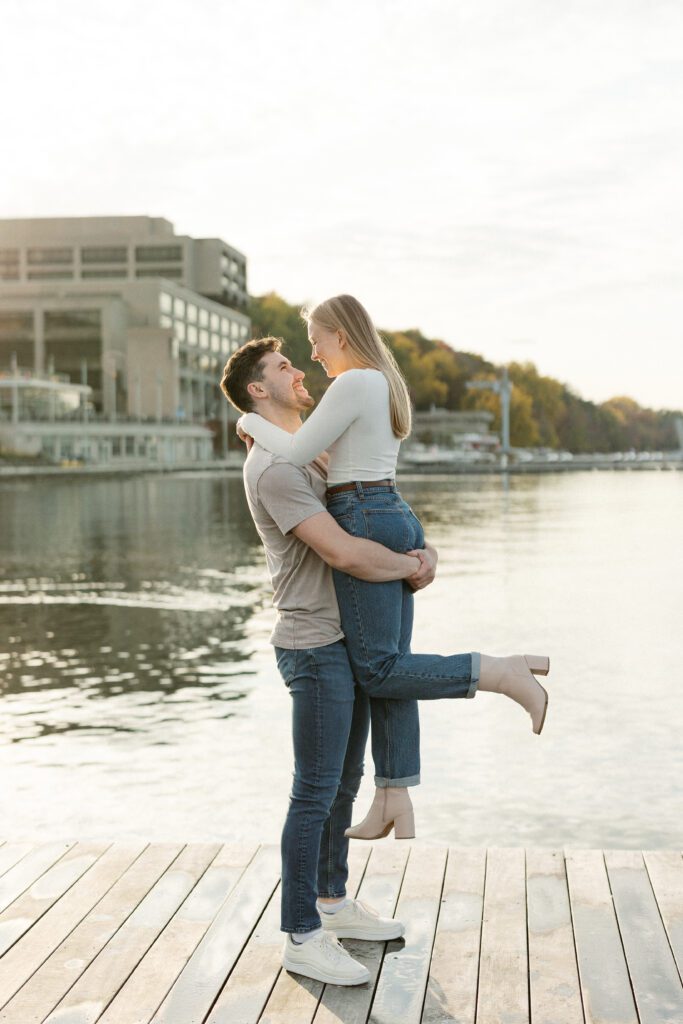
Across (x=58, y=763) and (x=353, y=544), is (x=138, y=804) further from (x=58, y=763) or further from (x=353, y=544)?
(x=353, y=544)

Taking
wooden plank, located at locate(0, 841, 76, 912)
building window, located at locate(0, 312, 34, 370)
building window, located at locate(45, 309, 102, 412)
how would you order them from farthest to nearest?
building window, located at locate(0, 312, 34, 370) → building window, located at locate(45, 309, 102, 412) → wooden plank, located at locate(0, 841, 76, 912)

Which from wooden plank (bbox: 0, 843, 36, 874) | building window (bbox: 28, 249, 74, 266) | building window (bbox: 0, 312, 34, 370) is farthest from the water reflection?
building window (bbox: 28, 249, 74, 266)

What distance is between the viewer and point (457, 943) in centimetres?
377

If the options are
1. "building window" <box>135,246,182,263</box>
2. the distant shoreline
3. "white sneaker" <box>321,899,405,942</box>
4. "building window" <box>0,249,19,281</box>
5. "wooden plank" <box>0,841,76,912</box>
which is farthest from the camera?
"building window" <box>0,249,19,281</box>

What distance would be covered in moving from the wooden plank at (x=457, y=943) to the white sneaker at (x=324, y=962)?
0.22m

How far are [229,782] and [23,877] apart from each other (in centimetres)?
352

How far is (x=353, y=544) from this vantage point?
11.4 feet

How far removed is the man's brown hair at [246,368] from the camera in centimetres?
366

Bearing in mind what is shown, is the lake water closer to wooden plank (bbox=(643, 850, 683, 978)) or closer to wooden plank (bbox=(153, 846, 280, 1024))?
wooden plank (bbox=(643, 850, 683, 978))

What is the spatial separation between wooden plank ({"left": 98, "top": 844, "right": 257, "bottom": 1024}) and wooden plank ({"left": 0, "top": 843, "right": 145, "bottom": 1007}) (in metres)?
0.31

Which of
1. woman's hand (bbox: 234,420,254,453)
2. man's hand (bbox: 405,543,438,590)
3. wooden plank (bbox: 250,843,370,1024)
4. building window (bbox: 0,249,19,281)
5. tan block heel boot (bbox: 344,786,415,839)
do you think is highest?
building window (bbox: 0,249,19,281)

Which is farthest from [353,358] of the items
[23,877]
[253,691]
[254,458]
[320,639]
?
[253,691]

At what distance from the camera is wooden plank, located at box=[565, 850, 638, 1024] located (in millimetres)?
3314

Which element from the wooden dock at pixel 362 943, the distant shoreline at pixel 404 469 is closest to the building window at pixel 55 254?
the distant shoreline at pixel 404 469
